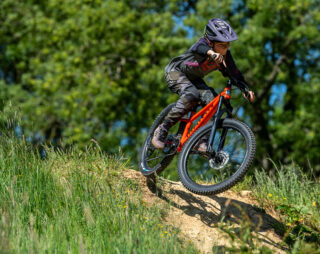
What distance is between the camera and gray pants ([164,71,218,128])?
4.91 m

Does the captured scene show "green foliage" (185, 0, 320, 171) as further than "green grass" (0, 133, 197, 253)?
Yes

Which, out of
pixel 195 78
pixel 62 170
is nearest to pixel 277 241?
pixel 195 78

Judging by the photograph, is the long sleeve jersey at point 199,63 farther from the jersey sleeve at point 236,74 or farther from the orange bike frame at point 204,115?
the orange bike frame at point 204,115

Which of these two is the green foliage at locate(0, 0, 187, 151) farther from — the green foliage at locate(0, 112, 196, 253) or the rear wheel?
the green foliage at locate(0, 112, 196, 253)

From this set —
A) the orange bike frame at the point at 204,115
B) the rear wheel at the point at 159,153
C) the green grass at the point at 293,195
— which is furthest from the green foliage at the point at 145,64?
the orange bike frame at the point at 204,115

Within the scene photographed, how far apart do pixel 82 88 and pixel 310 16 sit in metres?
6.78

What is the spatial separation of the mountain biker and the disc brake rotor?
0.15 meters

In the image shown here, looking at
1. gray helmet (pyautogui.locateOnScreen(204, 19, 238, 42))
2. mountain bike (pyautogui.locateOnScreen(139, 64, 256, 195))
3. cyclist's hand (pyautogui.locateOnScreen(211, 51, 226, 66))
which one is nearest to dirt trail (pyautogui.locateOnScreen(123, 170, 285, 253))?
mountain bike (pyautogui.locateOnScreen(139, 64, 256, 195))

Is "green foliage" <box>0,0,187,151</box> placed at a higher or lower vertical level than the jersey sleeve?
lower

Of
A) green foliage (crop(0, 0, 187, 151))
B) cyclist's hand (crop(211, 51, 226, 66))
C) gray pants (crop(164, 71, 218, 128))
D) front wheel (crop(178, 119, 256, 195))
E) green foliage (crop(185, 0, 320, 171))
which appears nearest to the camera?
front wheel (crop(178, 119, 256, 195))

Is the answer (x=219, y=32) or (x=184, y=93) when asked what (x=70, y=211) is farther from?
(x=219, y=32)

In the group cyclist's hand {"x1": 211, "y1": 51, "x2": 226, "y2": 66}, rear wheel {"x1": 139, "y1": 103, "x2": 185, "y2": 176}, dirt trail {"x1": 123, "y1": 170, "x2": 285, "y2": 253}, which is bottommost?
dirt trail {"x1": 123, "y1": 170, "x2": 285, "y2": 253}

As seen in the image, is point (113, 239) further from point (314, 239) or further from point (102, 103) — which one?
point (102, 103)

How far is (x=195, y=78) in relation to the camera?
512 centimetres
